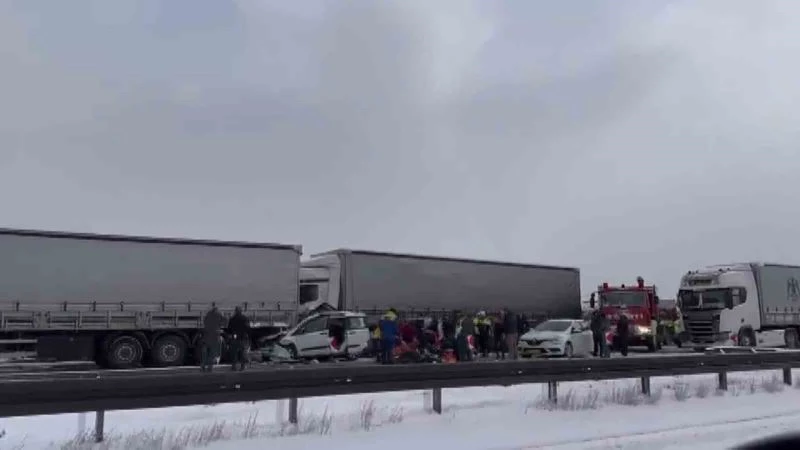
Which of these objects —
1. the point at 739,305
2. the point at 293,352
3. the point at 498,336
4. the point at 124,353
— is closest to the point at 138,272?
the point at 124,353

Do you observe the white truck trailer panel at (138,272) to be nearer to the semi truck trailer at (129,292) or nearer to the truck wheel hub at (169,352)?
the semi truck trailer at (129,292)

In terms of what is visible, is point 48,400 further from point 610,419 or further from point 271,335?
point 271,335

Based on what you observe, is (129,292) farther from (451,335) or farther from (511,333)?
(511,333)

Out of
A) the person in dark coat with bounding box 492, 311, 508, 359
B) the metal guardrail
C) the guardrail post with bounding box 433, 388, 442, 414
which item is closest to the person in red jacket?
the person in dark coat with bounding box 492, 311, 508, 359

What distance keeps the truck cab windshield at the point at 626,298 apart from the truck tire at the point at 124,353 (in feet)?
59.2

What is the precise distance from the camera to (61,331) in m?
22.3

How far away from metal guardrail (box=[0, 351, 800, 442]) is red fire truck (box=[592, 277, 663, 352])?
15.7 m

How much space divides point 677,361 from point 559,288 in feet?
69.9

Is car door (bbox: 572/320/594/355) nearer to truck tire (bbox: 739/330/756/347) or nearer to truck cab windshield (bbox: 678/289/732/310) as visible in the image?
truck cab windshield (bbox: 678/289/732/310)

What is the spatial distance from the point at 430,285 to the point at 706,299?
1080 cm

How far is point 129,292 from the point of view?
23688 millimetres

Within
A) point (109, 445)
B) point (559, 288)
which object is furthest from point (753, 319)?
point (109, 445)

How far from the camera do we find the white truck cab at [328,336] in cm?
2464

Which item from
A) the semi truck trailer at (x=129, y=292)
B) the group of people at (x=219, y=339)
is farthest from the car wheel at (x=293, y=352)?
the group of people at (x=219, y=339)
